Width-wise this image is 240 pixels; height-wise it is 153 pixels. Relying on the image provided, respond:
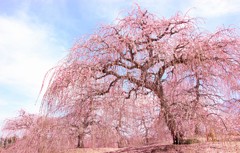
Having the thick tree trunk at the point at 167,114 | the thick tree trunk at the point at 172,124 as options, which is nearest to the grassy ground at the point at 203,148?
the thick tree trunk at the point at 172,124

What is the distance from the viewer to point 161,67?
19.4ft

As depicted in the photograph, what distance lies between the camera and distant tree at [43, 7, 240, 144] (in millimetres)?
5805

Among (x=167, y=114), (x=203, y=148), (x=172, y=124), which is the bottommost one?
(x=203, y=148)

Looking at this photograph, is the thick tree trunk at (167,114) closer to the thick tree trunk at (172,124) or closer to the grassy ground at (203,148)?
the thick tree trunk at (172,124)

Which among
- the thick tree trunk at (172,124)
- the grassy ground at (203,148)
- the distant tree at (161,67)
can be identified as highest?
the distant tree at (161,67)

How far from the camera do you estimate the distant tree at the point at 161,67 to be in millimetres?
5805

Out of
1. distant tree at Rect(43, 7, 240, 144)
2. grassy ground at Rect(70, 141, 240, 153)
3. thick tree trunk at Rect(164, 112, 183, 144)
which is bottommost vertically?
grassy ground at Rect(70, 141, 240, 153)

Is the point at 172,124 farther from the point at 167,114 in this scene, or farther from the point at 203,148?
the point at 203,148

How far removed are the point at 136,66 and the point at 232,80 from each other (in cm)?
221

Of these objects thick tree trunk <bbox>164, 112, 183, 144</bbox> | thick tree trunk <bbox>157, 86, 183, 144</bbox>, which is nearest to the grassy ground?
thick tree trunk <bbox>164, 112, 183, 144</bbox>

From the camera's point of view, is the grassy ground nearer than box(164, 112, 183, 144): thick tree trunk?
No

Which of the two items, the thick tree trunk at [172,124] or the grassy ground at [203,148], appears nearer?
the thick tree trunk at [172,124]

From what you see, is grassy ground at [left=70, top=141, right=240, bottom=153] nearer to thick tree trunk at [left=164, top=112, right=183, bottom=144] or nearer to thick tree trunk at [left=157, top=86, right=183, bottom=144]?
thick tree trunk at [left=164, top=112, right=183, bottom=144]

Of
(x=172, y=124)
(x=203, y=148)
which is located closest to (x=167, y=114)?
(x=172, y=124)
